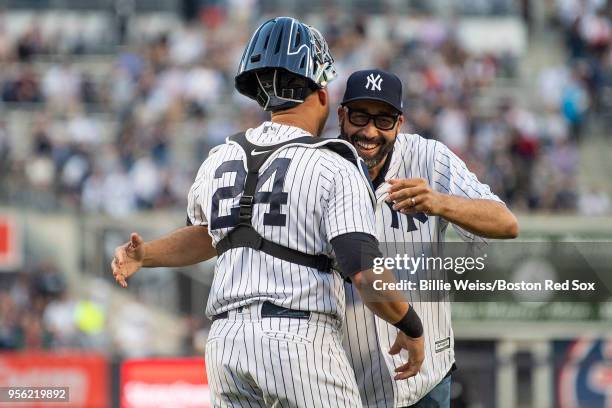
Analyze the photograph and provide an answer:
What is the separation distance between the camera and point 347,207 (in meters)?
4.39

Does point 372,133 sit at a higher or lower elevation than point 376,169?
higher

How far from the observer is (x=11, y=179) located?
18172 mm

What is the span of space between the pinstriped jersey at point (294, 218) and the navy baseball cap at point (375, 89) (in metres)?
0.68

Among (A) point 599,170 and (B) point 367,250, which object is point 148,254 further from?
(A) point 599,170

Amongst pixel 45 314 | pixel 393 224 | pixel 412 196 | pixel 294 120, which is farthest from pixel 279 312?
Answer: pixel 45 314

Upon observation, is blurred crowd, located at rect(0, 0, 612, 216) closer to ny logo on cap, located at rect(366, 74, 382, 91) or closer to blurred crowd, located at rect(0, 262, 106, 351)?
blurred crowd, located at rect(0, 262, 106, 351)

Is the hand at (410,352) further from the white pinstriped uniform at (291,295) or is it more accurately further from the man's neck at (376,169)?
the man's neck at (376,169)

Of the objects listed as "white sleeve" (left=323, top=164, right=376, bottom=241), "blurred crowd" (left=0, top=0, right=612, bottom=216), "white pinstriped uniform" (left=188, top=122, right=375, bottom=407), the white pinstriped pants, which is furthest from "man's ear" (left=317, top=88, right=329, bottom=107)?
"blurred crowd" (left=0, top=0, right=612, bottom=216)

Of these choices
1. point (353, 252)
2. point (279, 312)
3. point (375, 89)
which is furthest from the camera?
point (375, 89)

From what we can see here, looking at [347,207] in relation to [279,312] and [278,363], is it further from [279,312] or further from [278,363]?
[278,363]

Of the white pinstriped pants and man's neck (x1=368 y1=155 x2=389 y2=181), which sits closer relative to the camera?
the white pinstriped pants

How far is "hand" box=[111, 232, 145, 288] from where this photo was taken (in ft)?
16.3

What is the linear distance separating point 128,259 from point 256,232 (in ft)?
2.39

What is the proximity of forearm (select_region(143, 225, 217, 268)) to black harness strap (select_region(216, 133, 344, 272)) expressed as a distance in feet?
1.58
